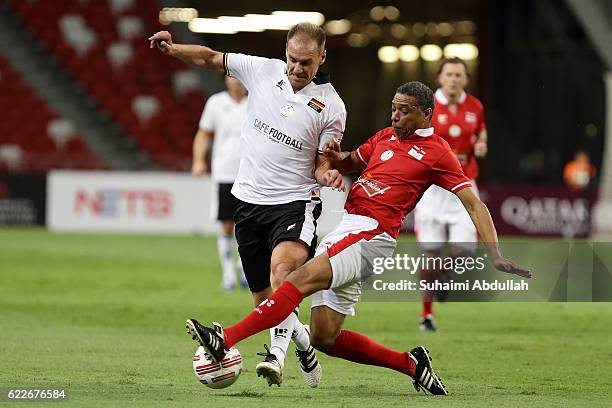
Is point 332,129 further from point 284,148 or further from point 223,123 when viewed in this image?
point 223,123

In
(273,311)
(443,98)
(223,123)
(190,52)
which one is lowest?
(223,123)

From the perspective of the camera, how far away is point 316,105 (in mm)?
7844

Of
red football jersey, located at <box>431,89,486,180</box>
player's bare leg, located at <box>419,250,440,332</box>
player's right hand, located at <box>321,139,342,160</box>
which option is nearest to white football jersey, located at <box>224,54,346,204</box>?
player's right hand, located at <box>321,139,342,160</box>

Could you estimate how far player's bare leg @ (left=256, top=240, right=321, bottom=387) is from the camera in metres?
7.50

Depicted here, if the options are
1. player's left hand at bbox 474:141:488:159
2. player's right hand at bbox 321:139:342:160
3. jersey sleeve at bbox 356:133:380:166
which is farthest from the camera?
player's left hand at bbox 474:141:488:159

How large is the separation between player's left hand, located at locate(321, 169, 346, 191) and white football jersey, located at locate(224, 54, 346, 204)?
1.10 feet

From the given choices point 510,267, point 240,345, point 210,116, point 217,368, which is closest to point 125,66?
point 210,116

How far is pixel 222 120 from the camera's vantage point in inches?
573

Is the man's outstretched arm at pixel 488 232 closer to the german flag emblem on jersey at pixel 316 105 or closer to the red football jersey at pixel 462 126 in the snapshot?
the german flag emblem on jersey at pixel 316 105

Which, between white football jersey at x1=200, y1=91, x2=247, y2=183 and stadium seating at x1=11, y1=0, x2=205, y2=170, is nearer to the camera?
white football jersey at x1=200, y1=91, x2=247, y2=183

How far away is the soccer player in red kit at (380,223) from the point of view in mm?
7266

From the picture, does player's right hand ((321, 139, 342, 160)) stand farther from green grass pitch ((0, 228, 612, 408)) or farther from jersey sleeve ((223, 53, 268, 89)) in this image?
green grass pitch ((0, 228, 612, 408))

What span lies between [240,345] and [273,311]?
9.97ft

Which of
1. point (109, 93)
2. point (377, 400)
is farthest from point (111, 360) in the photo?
point (109, 93)
